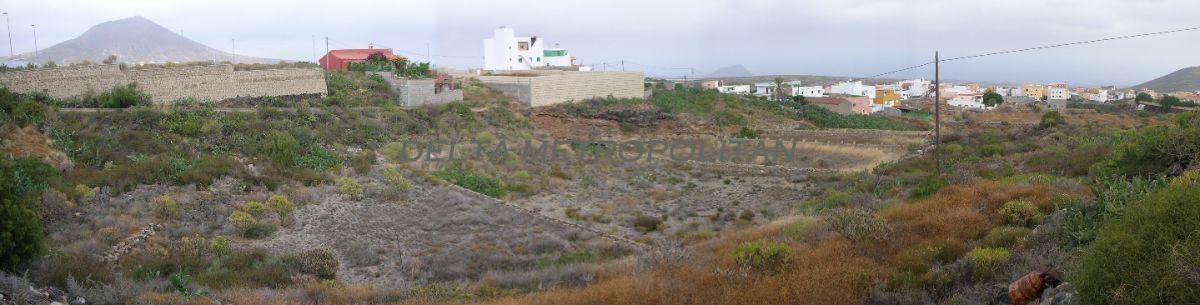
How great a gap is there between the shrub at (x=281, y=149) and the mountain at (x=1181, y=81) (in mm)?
117367

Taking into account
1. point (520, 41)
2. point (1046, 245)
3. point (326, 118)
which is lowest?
point (1046, 245)

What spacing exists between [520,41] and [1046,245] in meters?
45.0

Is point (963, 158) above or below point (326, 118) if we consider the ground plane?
below

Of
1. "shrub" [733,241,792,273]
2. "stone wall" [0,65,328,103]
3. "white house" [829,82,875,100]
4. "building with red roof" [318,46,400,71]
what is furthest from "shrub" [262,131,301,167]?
"white house" [829,82,875,100]

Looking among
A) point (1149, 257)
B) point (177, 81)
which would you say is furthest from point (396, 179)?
point (1149, 257)

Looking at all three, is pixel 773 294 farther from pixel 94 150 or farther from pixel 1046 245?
pixel 94 150

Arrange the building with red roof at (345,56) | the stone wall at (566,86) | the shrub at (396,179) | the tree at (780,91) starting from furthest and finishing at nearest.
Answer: the tree at (780,91) < the building with red roof at (345,56) < the stone wall at (566,86) < the shrub at (396,179)

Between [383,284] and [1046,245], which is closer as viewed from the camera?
[1046,245]

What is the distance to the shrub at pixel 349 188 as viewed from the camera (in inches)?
587

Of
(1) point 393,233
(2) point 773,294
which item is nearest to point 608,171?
(1) point 393,233

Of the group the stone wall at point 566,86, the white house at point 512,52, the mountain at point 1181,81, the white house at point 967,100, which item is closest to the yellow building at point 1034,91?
the mountain at point 1181,81

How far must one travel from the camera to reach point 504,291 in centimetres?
873

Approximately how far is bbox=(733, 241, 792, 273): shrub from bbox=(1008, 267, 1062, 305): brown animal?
2.37 metres

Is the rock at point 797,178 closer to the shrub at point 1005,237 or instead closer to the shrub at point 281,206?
the shrub at point 1005,237
